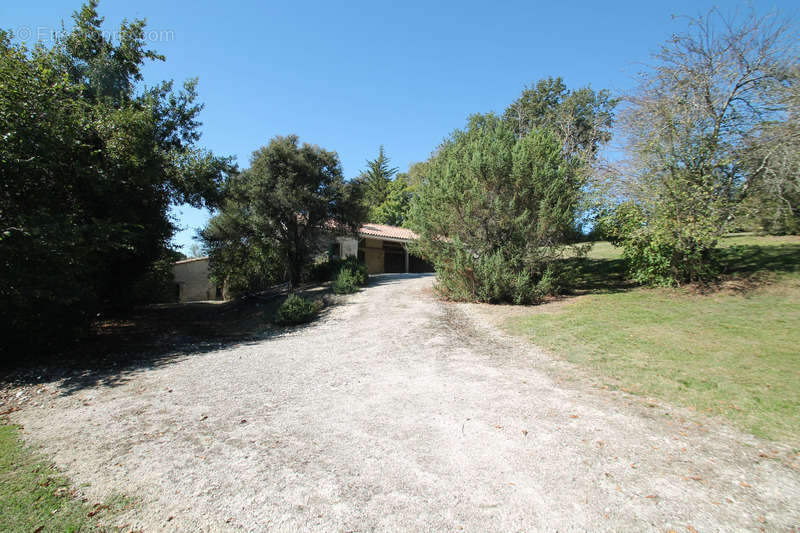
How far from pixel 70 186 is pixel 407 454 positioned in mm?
9225

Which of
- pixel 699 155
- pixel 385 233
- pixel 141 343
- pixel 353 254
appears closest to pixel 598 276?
pixel 699 155

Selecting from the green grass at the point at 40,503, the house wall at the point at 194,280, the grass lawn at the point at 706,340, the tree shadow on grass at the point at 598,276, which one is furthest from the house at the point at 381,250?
the green grass at the point at 40,503

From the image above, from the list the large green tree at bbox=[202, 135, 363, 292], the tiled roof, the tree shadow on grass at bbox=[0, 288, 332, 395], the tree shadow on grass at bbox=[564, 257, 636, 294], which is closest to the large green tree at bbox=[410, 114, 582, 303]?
the tree shadow on grass at bbox=[564, 257, 636, 294]

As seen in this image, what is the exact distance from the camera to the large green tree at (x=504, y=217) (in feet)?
34.2

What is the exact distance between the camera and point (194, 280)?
23.7 metres

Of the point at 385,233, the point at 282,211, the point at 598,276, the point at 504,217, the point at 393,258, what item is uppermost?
the point at 282,211

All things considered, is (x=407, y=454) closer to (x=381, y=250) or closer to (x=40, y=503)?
(x=40, y=503)

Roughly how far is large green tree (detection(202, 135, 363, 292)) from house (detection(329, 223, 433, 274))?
16.4 feet

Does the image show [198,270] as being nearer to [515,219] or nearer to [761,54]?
[515,219]

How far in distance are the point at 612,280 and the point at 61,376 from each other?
15905mm

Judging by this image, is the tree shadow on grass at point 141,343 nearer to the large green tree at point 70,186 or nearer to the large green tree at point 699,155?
the large green tree at point 70,186

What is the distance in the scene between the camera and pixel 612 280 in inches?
503

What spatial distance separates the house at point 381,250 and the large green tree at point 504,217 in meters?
10.9

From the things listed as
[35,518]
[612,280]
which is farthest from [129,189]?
[612,280]
